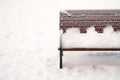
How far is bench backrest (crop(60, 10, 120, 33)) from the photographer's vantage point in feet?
11.3

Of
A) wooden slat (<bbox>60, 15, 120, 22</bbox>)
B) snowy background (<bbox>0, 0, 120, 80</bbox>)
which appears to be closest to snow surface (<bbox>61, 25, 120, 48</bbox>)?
wooden slat (<bbox>60, 15, 120, 22</bbox>)

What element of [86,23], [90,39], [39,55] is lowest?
[39,55]

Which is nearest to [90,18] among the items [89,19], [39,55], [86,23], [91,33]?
[89,19]

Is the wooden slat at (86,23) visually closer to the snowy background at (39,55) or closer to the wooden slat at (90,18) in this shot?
the wooden slat at (90,18)

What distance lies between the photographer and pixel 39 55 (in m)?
3.98

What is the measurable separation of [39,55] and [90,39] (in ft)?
3.37

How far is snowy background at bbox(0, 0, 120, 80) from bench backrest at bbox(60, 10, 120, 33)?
0.60m

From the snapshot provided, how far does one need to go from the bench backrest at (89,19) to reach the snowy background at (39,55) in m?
0.60

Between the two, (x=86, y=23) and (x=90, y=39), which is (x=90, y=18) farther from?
(x=90, y=39)

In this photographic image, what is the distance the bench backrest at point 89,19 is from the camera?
11.3 feet

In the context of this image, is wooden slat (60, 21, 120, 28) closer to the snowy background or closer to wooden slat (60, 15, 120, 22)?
wooden slat (60, 15, 120, 22)

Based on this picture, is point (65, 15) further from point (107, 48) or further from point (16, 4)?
point (16, 4)

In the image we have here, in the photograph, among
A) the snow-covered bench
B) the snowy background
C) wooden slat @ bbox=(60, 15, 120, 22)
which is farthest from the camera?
wooden slat @ bbox=(60, 15, 120, 22)

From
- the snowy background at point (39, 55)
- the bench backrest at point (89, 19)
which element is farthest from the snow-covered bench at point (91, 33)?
the snowy background at point (39, 55)
